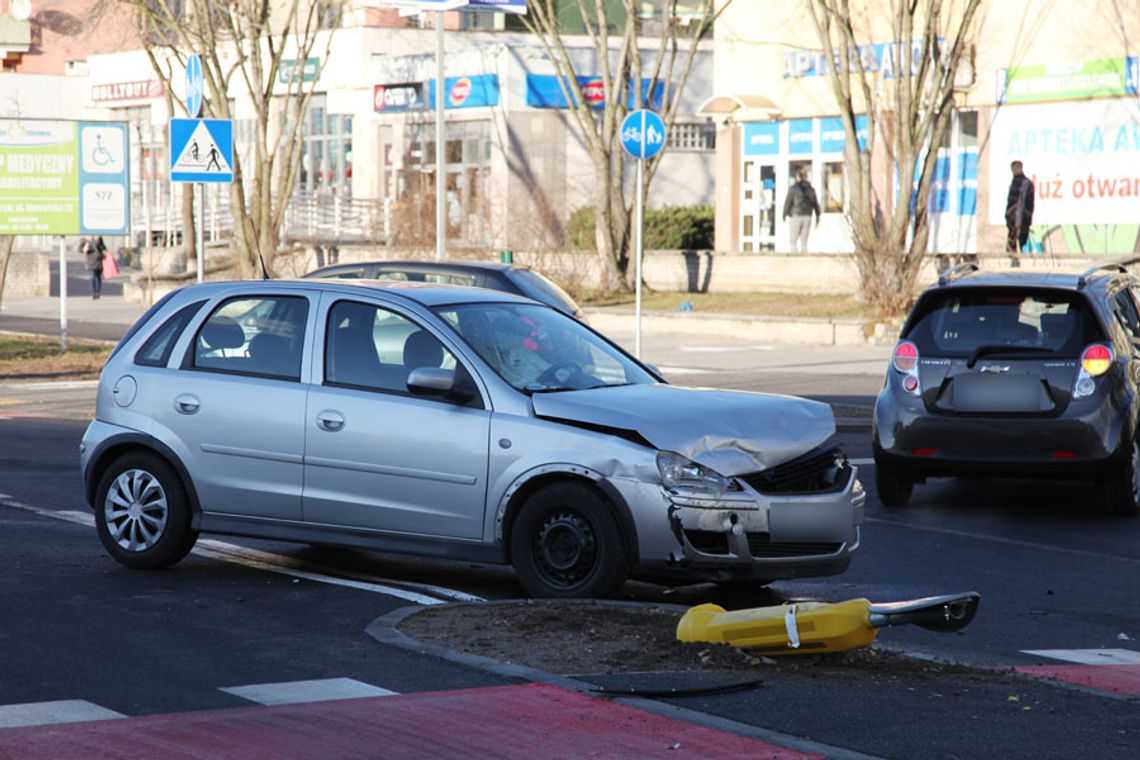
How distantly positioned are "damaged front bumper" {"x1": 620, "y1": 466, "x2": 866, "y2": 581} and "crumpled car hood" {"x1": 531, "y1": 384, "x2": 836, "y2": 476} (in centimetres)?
19

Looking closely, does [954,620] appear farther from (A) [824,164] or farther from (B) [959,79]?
(A) [824,164]

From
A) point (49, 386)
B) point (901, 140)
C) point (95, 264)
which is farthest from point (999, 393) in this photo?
point (95, 264)

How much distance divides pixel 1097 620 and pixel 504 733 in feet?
12.8

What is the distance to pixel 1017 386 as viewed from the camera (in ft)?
38.5

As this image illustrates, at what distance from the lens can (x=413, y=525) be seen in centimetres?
879

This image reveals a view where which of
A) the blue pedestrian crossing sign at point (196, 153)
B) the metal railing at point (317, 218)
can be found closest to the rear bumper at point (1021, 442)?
the blue pedestrian crossing sign at point (196, 153)

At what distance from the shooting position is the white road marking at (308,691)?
6.53 m

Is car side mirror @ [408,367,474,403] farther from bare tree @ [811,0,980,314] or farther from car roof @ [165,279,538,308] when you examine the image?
bare tree @ [811,0,980,314]

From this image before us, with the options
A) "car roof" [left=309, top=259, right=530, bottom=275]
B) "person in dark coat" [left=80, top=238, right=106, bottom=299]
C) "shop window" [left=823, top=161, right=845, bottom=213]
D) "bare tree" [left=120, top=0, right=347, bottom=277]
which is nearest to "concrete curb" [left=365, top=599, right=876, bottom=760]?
"car roof" [left=309, top=259, right=530, bottom=275]

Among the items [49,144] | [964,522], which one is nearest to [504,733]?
[964,522]

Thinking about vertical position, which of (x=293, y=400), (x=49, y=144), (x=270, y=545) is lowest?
(x=270, y=545)

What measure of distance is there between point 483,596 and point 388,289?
5.47 ft

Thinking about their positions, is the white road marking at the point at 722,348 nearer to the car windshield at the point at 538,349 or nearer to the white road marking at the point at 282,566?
the white road marking at the point at 282,566

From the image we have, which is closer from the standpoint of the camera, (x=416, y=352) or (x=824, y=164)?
(x=416, y=352)
